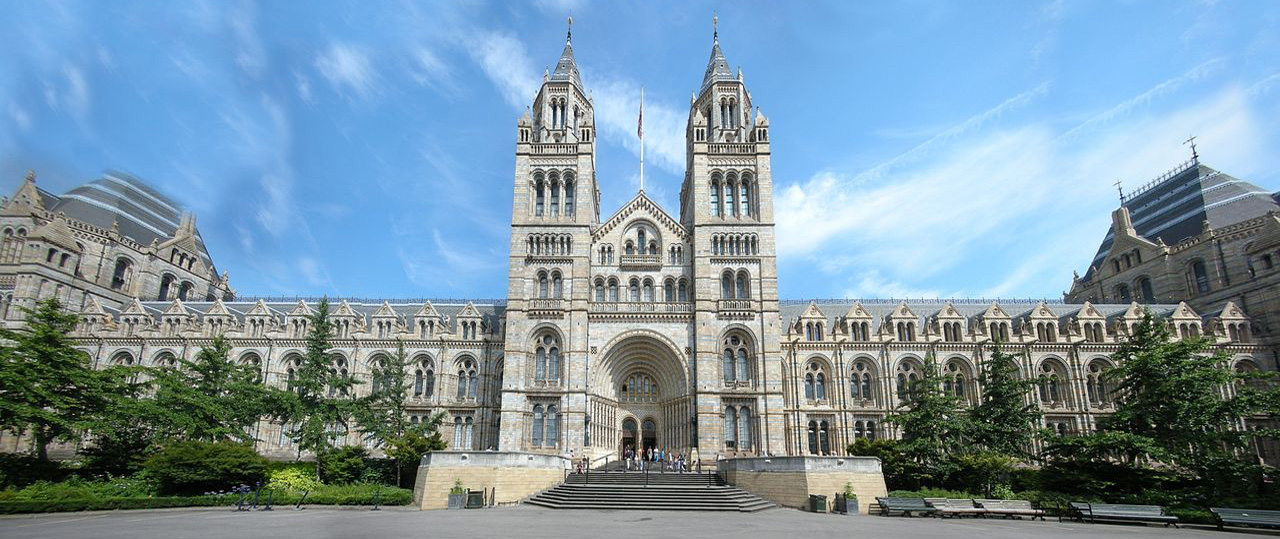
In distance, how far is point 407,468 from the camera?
33.4 meters

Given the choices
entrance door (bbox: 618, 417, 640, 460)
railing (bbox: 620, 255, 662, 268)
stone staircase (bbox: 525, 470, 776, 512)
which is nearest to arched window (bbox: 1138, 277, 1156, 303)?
railing (bbox: 620, 255, 662, 268)

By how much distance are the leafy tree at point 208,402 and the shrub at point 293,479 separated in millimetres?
3785

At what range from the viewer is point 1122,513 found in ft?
76.1

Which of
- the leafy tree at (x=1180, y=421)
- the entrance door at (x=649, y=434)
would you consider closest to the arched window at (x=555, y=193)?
the entrance door at (x=649, y=434)

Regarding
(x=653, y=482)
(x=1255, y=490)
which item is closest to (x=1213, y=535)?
(x=1255, y=490)

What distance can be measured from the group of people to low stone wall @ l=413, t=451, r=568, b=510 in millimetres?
6533

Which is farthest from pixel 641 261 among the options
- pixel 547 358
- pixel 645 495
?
pixel 645 495

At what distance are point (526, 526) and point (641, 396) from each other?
25.7 metres

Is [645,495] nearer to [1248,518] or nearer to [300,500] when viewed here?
[300,500]

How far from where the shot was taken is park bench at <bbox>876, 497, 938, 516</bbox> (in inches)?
1008

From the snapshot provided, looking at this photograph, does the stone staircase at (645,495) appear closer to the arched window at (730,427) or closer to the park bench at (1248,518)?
the arched window at (730,427)

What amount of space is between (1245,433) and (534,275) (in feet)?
122

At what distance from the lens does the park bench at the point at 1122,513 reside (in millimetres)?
22609

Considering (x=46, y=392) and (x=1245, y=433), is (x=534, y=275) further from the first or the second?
(x=1245, y=433)
